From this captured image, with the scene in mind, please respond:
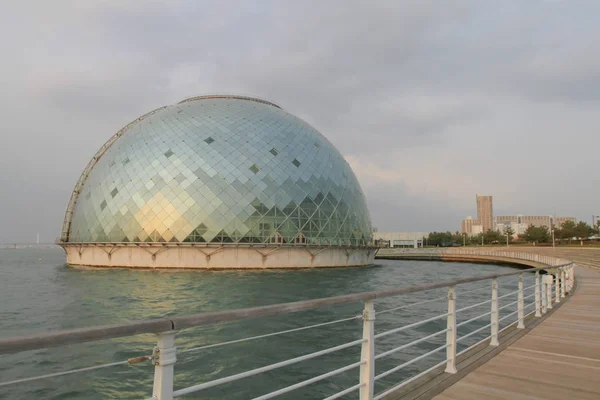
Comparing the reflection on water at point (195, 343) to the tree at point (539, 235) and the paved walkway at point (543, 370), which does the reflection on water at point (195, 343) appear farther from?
the tree at point (539, 235)

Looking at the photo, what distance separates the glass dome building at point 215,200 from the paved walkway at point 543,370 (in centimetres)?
3026

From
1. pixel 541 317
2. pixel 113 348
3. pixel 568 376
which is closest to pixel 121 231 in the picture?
pixel 113 348

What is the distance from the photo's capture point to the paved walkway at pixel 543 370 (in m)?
5.08

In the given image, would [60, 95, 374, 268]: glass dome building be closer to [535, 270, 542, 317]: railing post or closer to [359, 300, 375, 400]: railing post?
[535, 270, 542, 317]: railing post

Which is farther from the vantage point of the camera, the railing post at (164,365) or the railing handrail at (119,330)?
the railing post at (164,365)

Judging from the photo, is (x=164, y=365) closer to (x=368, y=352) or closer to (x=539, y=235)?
(x=368, y=352)

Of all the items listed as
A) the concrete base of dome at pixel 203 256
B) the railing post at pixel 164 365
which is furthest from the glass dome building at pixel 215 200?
the railing post at pixel 164 365

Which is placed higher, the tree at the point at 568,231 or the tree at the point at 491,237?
the tree at the point at 568,231

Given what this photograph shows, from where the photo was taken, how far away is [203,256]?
36.7 metres

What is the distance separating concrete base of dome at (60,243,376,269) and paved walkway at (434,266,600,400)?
96.7ft

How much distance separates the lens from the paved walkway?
16.7ft

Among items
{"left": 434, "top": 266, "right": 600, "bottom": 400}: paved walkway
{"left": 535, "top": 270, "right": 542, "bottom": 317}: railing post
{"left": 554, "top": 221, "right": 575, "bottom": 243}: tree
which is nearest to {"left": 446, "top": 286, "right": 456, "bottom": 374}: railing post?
{"left": 434, "top": 266, "right": 600, "bottom": 400}: paved walkway

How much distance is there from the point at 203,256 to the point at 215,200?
551cm

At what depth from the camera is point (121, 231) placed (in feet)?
129
